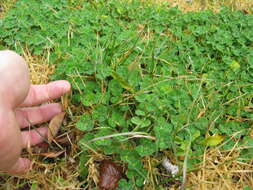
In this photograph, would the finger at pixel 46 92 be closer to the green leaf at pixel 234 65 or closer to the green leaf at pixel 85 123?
the green leaf at pixel 85 123

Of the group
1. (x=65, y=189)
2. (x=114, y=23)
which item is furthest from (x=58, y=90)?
(x=114, y=23)

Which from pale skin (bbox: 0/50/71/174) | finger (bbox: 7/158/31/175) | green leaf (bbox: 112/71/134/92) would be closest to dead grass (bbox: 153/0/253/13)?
green leaf (bbox: 112/71/134/92)

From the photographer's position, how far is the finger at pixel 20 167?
1.83 meters

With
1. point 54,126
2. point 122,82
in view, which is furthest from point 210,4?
point 54,126

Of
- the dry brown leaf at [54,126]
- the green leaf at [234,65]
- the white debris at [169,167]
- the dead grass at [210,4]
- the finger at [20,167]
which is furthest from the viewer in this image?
the dead grass at [210,4]

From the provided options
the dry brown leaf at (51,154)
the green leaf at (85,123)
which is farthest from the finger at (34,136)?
the green leaf at (85,123)

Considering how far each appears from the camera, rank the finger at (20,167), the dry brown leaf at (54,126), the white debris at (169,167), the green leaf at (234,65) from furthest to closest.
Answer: the green leaf at (234,65) → the dry brown leaf at (54,126) → the white debris at (169,167) → the finger at (20,167)

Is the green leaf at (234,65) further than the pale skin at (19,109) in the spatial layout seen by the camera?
Yes

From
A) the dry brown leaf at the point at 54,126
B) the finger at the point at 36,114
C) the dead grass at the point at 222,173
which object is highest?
the finger at the point at 36,114

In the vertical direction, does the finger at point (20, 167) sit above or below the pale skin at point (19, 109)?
below

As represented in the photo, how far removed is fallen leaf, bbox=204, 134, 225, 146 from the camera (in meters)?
2.03

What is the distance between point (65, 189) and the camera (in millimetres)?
1921

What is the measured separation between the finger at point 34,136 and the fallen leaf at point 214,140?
117cm

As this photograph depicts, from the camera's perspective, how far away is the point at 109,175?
190 cm
